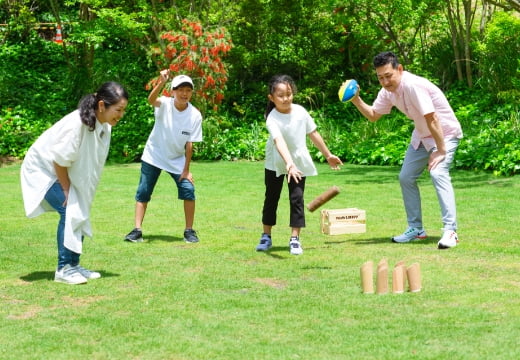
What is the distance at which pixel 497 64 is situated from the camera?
731 inches

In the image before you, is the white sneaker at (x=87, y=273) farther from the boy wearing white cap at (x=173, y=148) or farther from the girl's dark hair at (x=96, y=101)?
the boy wearing white cap at (x=173, y=148)

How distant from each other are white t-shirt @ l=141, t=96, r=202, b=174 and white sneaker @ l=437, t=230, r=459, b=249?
2670 millimetres

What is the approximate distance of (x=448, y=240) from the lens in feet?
25.6

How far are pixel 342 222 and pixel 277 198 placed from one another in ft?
3.07

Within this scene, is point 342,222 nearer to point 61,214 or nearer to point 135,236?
point 135,236

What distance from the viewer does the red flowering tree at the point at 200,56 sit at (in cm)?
1806

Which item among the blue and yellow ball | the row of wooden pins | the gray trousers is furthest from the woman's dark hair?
the row of wooden pins

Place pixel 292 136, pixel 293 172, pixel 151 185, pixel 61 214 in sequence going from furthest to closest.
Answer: pixel 151 185 → pixel 292 136 → pixel 293 172 → pixel 61 214

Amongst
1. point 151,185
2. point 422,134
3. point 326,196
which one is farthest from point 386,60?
point 151,185

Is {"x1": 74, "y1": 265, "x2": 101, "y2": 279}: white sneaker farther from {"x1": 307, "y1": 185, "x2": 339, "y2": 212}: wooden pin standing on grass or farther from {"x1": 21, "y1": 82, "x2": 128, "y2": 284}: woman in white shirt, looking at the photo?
{"x1": 307, "y1": 185, "x2": 339, "y2": 212}: wooden pin standing on grass

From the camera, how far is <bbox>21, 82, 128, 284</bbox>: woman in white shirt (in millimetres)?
6277

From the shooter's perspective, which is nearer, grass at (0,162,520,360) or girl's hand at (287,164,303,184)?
grass at (0,162,520,360)

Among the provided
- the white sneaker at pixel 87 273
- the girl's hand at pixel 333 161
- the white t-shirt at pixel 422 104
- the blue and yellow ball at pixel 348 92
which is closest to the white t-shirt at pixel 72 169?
the white sneaker at pixel 87 273

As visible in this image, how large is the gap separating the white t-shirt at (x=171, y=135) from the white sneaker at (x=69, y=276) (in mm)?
2166
